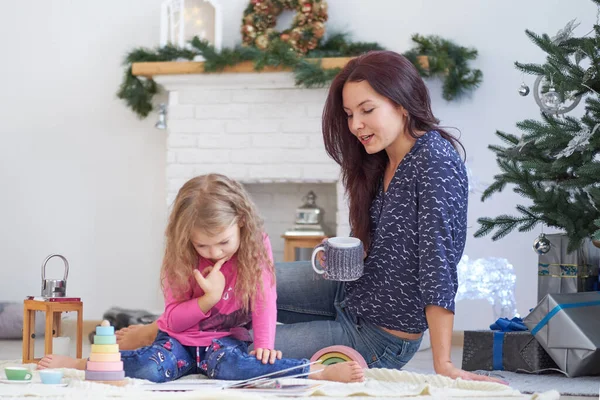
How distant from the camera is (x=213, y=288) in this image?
6.31 feet

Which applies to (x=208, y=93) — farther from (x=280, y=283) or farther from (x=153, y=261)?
(x=280, y=283)

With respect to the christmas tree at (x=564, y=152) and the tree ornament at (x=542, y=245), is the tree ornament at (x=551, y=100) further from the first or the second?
the tree ornament at (x=542, y=245)

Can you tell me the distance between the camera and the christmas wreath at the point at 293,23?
3.81m

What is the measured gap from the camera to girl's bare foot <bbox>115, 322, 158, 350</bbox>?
7.15 ft

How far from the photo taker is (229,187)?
2.01 meters

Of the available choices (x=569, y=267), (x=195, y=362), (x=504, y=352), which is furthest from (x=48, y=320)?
(x=569, y=267)

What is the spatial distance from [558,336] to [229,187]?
3.36 ft

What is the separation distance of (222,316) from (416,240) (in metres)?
0.49

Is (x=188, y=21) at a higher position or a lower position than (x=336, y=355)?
higher

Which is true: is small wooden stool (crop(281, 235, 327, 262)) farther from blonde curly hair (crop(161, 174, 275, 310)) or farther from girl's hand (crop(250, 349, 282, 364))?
girl's hand (crop(250, 349, 282, 364))

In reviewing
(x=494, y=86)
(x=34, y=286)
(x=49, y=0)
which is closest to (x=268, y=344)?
(x=494, y=86)

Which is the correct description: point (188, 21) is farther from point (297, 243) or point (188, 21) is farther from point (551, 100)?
point (551, 100)

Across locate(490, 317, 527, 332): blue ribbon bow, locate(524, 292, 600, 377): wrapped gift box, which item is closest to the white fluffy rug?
locate(524, 292, 600, 377): wrapped gift box

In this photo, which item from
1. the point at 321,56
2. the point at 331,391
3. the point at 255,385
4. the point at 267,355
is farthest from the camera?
the point at 321,56
